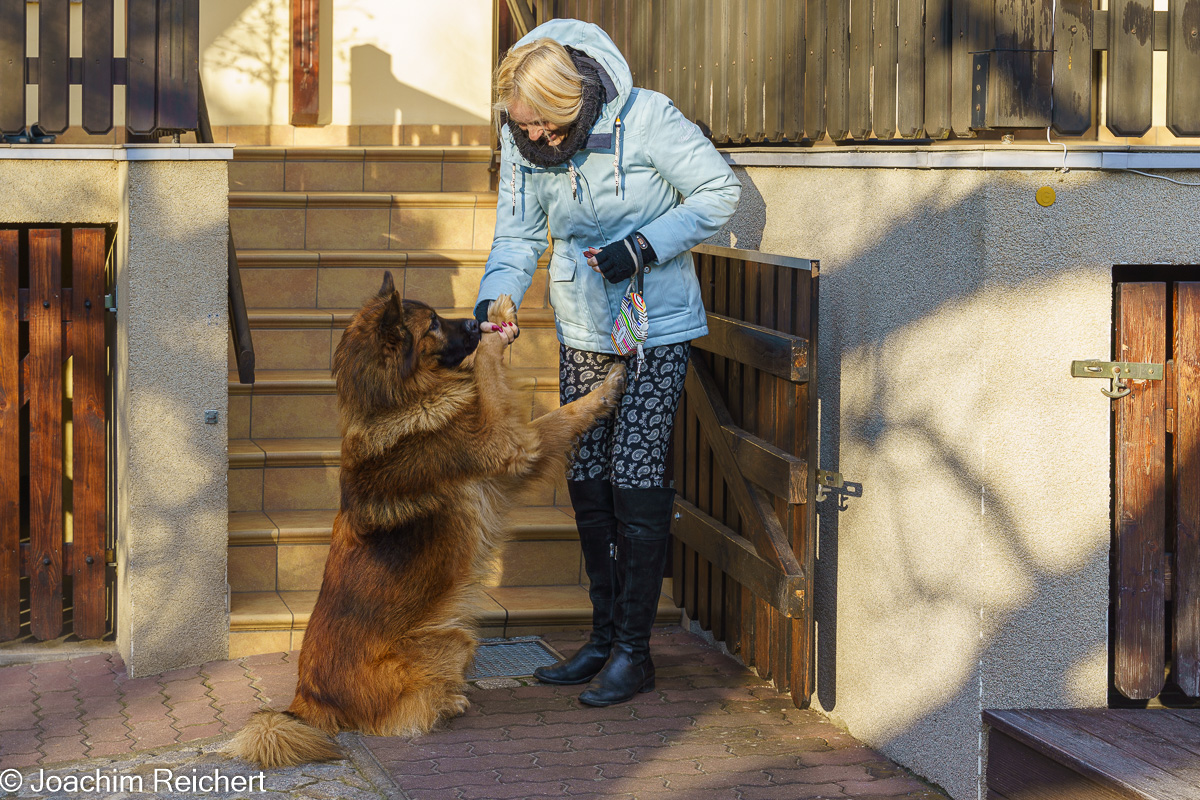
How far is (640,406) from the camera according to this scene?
153 inches

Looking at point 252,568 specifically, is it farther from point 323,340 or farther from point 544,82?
point 544,82

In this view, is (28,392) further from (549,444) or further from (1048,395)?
(1048,395)

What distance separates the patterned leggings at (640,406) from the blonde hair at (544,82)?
2.69 feet

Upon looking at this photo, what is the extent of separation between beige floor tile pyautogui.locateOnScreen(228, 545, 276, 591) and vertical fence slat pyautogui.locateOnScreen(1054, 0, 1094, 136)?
3463 millimetres

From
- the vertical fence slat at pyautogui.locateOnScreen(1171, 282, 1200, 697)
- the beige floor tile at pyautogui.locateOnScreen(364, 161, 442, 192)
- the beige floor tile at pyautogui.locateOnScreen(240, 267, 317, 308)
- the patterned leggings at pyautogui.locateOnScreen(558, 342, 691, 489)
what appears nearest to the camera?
the vertical fence slat at pyautogui.locateOnScreen(1171, 282, 1200, 697)

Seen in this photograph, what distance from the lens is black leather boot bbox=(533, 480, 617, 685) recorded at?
413 cm

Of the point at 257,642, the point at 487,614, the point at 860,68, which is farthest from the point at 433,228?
the point at 860,68

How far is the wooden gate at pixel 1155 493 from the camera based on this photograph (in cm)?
325

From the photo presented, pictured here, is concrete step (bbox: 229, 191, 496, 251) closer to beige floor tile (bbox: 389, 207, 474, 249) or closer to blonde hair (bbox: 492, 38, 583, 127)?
beige floor tile (bbox: 389, 207, 474, 249)

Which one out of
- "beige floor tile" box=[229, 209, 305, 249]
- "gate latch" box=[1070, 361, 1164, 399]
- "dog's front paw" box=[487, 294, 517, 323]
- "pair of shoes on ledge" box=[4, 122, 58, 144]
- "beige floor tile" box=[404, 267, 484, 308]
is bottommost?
"gate latch" box=[1070, 361, 1164, 399]

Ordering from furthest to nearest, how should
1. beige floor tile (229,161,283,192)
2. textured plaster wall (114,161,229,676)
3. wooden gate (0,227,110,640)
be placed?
1. beige floor tile (229,161,283,192)
2. wooden gate (0,227,110,640)
3. textured plaster wall (114,161,229,676)

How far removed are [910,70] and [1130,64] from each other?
0.61m

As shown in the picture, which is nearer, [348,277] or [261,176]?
[348,277]

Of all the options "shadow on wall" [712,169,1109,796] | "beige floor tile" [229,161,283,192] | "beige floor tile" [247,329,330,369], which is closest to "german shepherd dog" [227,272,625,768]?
"shadow on wall" [712,169,1109,796]
